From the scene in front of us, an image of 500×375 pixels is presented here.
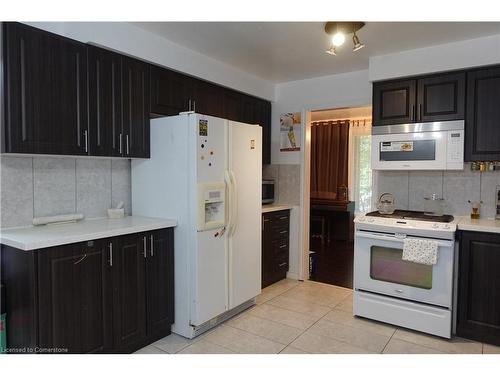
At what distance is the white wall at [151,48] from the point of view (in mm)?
2436

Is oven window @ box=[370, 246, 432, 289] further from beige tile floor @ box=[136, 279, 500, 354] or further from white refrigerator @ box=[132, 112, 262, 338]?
white refrigerator @ box=[132, 112, 262, 338]

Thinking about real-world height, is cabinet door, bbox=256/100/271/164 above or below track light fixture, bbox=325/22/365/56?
below

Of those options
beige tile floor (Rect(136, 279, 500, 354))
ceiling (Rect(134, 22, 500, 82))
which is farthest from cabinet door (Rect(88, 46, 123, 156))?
beige tile floor (Rect(136, 279, 500, 354))

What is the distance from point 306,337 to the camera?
2.77 meters

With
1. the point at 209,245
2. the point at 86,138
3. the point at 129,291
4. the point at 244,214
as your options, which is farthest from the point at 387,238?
the point at 86,138

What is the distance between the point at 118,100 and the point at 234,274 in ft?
5.70

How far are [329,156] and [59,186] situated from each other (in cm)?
525

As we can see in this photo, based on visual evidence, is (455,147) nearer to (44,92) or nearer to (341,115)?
(44,92)

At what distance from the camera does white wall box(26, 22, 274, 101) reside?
244cm

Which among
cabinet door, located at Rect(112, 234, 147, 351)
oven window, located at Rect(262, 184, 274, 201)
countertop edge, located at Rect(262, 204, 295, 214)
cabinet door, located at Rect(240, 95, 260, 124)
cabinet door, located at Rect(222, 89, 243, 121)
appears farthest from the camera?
oven window, located at Rect(262, 184, 274, 201)

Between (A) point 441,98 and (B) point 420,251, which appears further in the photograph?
(A) point 441,98

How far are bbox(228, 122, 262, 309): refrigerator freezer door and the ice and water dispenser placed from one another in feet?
0.39

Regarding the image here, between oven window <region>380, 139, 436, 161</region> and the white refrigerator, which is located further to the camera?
oven window <region>380, 139, 436, 161</region>

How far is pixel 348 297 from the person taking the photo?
12.1 ft
